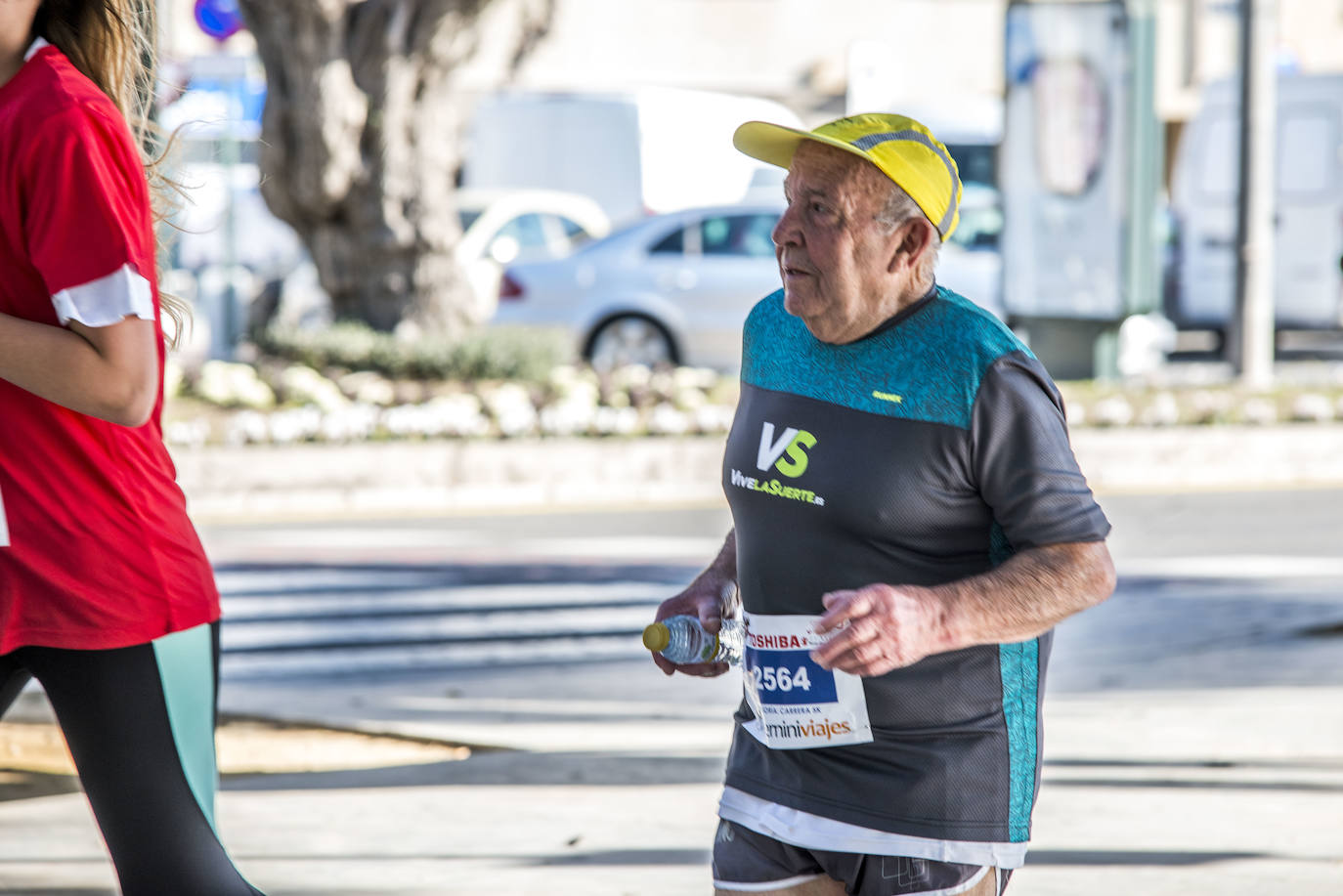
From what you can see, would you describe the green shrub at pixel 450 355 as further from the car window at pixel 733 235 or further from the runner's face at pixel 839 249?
the runner's face at pixel 839 249

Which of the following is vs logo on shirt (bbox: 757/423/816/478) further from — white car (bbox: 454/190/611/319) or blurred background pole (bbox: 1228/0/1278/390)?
white car (bbox: 454/190/611/319)

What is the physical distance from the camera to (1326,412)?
1323 cm

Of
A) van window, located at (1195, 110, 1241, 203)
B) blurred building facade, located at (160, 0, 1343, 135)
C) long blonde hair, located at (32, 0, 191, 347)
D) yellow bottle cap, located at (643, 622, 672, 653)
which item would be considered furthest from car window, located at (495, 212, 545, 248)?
yellow bottle cap, located at (643, 622, 672, 653)

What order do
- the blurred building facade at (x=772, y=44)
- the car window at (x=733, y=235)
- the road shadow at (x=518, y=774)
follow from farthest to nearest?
1. the blurred building facade at (x=772, y=44)
2. the car window at (x=733, y=235)
3. the road shadow at (x=518, y=774)

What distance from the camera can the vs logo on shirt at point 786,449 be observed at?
261 centimetres

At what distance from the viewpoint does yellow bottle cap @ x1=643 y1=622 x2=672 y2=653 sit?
286 centimetres

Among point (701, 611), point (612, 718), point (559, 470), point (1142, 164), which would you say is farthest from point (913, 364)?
point (1142, 164)

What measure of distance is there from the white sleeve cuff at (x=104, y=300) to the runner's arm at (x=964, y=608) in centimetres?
96

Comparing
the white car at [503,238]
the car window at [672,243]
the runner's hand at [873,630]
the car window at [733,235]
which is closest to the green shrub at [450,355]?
the car window at [672,243]

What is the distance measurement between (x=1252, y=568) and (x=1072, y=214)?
702 centimetres

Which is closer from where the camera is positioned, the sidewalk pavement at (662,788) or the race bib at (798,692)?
the race bib at (798,692)

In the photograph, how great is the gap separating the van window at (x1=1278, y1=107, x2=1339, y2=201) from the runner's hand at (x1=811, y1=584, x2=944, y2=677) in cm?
1857

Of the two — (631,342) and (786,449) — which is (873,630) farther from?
(631,342)

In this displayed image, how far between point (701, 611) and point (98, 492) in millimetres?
945
